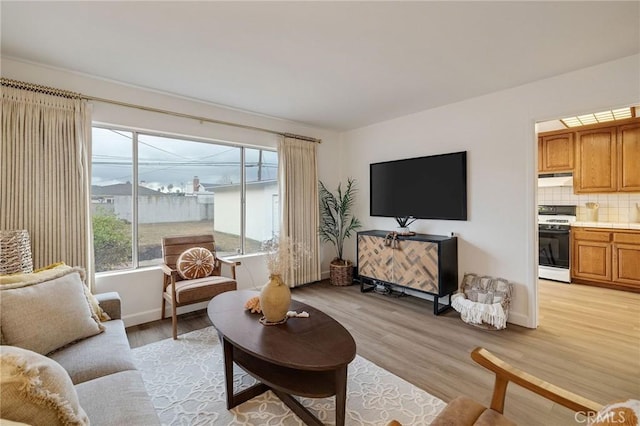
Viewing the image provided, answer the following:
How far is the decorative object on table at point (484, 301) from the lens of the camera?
289cm

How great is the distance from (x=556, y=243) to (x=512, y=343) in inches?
116

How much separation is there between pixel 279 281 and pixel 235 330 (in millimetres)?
404

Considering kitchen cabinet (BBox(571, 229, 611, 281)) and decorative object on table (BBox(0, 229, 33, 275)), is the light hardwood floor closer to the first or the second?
kitchen cabinet (BBox(571, 229, 611, 281))

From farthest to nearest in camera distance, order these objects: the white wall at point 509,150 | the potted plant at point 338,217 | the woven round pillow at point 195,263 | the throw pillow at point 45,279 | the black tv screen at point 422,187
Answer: the potted plant at point 338,217 < the black tv screen at point 422,187 < the woven round pillow at point 195,263 < the white wall at point 509,150 < the throw pillow at point 45,279

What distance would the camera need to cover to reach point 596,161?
14.5 ft

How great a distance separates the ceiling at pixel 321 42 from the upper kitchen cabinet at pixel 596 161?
8.34 feet

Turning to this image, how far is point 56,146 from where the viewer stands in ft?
8.63

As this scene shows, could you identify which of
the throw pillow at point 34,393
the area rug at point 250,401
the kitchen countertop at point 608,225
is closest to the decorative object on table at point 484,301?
the area rug at point 250,401

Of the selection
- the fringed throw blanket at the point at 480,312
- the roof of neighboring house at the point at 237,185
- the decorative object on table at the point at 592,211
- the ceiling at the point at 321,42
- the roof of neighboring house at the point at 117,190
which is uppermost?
the ceiling at the point at 321,42

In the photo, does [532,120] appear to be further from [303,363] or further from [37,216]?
[37,216]

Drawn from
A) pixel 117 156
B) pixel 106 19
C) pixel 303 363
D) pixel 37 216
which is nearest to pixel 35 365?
pixel 303 363

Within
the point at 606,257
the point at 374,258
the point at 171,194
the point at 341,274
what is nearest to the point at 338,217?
the point at 341,274

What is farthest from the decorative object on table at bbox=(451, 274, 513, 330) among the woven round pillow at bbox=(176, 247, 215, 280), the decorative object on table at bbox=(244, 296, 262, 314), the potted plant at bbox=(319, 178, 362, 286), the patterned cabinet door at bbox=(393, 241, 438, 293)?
the woven round pillow at bbox=(176, 247, 215, 280)

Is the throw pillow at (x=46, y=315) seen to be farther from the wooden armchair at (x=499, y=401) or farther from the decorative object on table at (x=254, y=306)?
the wooden armchair at (x=499, y=401)
